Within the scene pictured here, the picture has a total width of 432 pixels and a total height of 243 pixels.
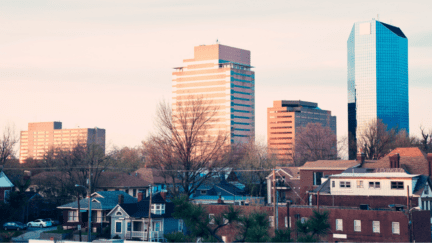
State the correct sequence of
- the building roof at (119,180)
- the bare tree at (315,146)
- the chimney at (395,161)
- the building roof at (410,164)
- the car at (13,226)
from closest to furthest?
1. the chimney at (395,161)
2. the car at (13,226)
3. the building roof at (410,164)
4. the building roof at (119,180)
5. the bare tree at (315,146)

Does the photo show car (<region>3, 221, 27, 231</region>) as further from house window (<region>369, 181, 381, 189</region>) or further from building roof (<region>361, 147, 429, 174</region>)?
building roof (<region>361, 147, 429, 174</region>)

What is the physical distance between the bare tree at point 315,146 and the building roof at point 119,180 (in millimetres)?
46477

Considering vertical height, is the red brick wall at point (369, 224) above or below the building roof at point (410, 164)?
below

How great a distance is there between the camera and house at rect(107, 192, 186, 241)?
62562mm

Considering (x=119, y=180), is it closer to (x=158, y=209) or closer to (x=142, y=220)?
(x=158, y=209)

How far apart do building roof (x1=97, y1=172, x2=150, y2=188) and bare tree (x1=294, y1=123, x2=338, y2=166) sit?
152 ft

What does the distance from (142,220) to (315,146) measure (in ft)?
245

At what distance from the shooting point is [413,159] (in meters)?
75.6

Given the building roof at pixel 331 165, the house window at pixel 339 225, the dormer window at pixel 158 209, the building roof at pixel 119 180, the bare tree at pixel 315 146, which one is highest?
the bare tree at pixel 315 146

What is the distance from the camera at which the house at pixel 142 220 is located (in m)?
62.6

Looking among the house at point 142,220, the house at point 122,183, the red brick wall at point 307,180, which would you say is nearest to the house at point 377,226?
the house at point 142,220

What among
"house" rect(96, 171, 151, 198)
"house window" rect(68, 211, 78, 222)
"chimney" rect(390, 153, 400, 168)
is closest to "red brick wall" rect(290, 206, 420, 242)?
"chimney" rect(390, 153, 400, 168)

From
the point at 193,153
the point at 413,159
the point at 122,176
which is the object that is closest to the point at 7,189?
the point at 122,176

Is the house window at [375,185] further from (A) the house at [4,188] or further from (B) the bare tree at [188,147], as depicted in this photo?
(A) the house at [4,188]
